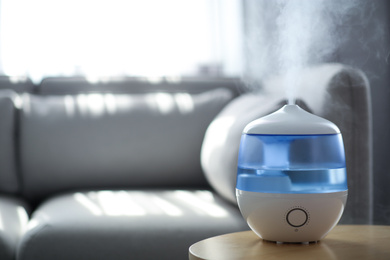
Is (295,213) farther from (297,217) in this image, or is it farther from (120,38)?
(120,38)

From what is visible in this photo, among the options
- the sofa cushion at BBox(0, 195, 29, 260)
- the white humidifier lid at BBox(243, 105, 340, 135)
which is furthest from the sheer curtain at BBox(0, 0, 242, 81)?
the white humidifier lid at BBox(243, 105, 340, 135)

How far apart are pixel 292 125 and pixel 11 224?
96cm

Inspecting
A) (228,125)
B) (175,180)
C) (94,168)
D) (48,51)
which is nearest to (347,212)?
(228,125)

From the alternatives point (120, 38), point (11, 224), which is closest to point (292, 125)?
point (11, 224)

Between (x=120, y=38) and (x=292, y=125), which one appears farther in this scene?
(x=120, y=38)

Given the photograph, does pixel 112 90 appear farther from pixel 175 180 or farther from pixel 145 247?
pixel 145 247

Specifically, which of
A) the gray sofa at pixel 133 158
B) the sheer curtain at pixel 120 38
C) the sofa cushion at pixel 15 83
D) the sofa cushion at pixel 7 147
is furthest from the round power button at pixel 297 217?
the sheer curtain at pixel 120 38

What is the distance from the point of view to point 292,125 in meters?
1.01

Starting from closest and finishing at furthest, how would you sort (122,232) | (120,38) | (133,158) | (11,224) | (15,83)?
(122,232)
(11,224)
(133,158)
(15,83)
(120,38)

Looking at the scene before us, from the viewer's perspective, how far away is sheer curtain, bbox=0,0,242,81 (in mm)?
2734

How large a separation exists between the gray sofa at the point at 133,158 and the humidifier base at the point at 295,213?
49cm

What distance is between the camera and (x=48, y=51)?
275cm

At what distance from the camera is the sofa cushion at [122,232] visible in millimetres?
1471

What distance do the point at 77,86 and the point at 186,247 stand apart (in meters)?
1.04
